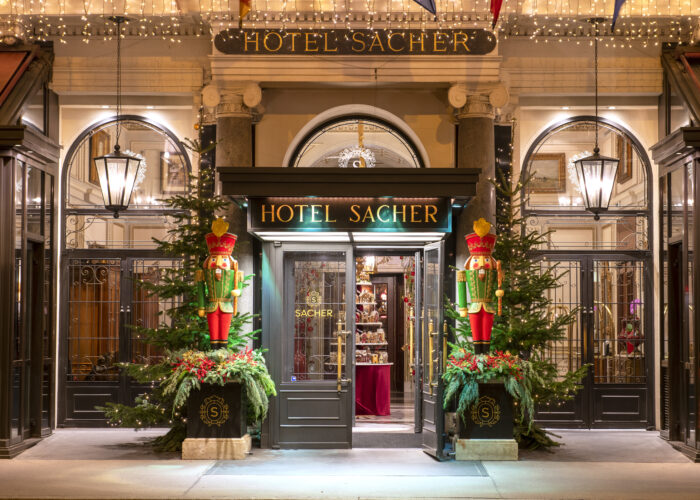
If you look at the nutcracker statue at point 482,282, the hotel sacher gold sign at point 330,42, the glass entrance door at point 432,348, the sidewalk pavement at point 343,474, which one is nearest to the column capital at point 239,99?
the hotel sacher gold sign at point 330,42

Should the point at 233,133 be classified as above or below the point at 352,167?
above

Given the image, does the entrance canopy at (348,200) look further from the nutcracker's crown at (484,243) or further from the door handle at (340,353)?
the door handle at (340,353)

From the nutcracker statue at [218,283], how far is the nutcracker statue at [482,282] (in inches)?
117

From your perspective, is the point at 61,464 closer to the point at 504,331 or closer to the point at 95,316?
the point at 95,316

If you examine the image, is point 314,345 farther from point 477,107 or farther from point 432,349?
point 477,107

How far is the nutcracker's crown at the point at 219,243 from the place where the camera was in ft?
38.9

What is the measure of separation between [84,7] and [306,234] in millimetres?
4954

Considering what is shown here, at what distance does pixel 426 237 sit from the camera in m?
12.8

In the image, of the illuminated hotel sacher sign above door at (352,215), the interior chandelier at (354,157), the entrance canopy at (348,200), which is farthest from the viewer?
the interior chandelier at (354,157)

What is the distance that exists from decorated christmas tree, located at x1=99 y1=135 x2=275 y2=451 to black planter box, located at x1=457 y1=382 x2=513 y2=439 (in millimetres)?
2610

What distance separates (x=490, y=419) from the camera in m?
11.9

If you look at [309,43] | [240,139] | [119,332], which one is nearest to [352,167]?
[240,139]

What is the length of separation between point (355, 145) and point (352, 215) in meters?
4.84

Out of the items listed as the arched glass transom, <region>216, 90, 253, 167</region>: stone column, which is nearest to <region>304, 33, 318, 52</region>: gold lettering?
<region>216, 90, 253, 167</region>: stone column
